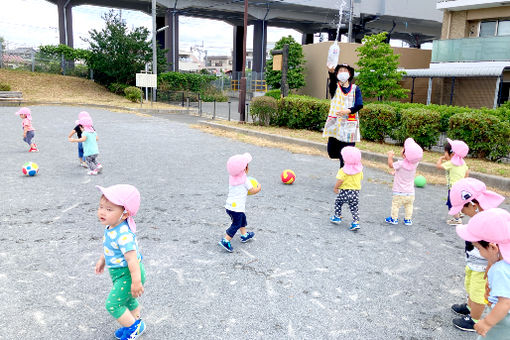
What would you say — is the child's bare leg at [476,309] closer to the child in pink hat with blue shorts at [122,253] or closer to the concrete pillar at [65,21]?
the child in pink hat with blue shorts at [122,253]

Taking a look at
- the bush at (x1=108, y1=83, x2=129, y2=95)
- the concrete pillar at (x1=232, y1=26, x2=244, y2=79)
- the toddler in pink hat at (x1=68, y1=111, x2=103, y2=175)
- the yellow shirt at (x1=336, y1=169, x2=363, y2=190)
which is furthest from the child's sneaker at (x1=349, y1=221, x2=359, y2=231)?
the concrete pillar at (x1=232, y1=26, x2=244, y2=79)

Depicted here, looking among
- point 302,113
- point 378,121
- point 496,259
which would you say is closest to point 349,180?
point 496,259

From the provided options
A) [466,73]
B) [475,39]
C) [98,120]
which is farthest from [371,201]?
[475,39]

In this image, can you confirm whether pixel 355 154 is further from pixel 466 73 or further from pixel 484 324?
pixel 466 73

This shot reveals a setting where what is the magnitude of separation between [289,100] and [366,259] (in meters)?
11.1

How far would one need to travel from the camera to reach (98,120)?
55.0 feet

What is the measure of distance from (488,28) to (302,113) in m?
13.1

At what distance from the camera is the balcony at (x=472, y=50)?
19031mm

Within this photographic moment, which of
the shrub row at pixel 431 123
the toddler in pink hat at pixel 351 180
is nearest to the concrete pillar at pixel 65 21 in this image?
the shrub row at pixel 431 123

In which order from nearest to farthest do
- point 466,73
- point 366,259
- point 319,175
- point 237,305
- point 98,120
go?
point 237,305 < point 366,259 < point 319,175 < point 98,120 < point 466,73

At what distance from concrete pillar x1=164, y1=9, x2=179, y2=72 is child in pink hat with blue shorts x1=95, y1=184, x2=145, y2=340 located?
38.7 meters

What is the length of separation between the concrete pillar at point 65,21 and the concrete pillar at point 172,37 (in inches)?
347

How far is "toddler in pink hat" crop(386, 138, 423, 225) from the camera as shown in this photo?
204 inches

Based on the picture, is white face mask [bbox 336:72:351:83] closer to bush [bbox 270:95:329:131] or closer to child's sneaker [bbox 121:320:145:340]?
child's sneaker [bbox 121:320:145:340]
